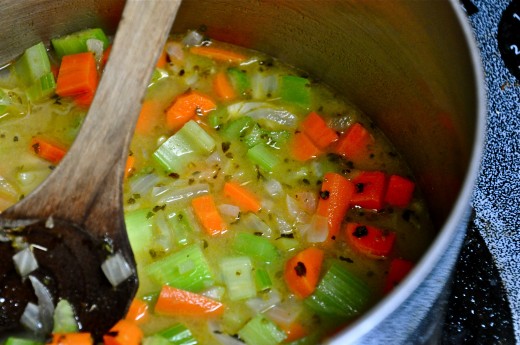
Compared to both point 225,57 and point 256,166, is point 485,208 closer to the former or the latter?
point 256,166

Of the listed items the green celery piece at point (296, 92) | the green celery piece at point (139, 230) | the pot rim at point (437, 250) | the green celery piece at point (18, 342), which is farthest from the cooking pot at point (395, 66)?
the green celery piece at point (18, 342)

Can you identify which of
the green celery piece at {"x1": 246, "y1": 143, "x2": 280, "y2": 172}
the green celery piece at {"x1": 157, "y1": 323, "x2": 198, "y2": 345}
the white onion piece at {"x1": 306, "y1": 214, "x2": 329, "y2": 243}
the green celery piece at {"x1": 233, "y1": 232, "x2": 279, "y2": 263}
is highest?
the green celery piece at {"x1": 246, "y1": 143, "x2": 280, "y2": 172}

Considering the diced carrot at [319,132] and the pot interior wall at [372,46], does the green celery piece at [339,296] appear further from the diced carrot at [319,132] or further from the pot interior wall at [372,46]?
the diced carrot at [319,132]

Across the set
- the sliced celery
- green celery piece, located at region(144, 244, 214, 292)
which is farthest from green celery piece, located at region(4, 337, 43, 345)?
the sliced celery

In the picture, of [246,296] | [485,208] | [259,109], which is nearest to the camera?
[246,296]

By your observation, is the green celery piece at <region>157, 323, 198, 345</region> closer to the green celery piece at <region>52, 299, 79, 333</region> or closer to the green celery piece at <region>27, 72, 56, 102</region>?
the green celery piece at <region>52, 299, 79, 333</region>

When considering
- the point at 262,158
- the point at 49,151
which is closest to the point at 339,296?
the point at 262,158

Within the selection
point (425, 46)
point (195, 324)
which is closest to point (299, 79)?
point (425, 46)
